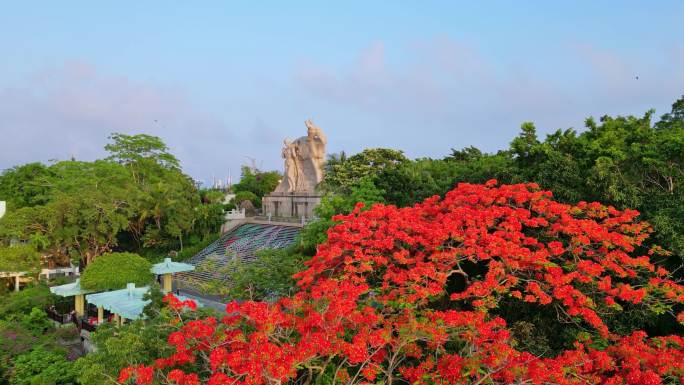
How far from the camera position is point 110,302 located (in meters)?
11.0

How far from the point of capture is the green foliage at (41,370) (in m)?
8.69

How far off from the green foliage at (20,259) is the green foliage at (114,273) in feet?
17.4

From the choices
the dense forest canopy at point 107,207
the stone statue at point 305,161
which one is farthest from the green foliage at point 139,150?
the stone statue at point 305,161

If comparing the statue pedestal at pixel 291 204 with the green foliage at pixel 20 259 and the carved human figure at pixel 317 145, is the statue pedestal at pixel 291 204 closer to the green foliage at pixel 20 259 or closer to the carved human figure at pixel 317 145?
the carved human figure at pixel 317 145

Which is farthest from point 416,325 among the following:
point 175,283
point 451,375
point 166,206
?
point 166,206

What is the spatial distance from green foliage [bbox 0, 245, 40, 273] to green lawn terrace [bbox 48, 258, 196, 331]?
374 centimetres

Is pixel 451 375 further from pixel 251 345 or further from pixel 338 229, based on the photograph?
pixel 338 229

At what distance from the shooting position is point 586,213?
7434 millimetres

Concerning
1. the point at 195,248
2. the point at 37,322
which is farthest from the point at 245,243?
the point at 37,322

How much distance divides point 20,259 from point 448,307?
16.7 m

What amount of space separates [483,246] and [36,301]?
47.4 feet

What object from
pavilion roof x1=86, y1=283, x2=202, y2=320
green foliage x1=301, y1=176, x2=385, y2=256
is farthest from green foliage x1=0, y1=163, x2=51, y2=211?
green foliage x1=301, y1=176, x2=385, y2=256

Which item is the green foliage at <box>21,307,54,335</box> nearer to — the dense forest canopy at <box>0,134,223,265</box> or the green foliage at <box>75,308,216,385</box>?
the dense forest canopy at <box>0,134,223,265</box>

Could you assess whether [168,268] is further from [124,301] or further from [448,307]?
[448,307]
